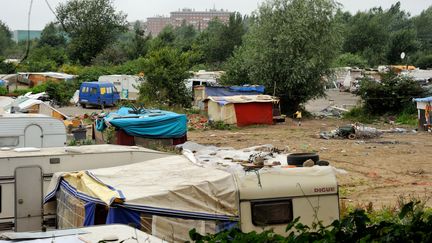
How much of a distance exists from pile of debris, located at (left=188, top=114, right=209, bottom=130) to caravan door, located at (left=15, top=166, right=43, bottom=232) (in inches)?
929

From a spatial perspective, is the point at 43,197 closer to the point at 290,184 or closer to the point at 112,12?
the point at 290,184

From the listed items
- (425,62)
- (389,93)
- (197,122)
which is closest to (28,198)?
(197,122)

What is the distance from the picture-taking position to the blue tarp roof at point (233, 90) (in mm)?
38250

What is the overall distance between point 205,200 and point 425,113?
26558 mm

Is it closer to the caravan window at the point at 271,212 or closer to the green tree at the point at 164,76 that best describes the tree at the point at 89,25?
the green tree at the point at 164,76

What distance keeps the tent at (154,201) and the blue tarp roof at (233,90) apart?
1132 inches

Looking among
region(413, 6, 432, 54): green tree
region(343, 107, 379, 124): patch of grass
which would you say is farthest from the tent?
region(413, 6, 432, 54): green tree

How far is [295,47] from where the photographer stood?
39.3 meters

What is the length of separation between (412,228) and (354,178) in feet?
50.9

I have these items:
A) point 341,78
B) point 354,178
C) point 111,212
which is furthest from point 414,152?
point 341,78

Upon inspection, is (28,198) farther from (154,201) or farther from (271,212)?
(271,212)

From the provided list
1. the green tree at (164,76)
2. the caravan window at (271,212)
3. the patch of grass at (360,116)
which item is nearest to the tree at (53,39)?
the green tree at (164,76)

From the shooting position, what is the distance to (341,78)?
218 ft

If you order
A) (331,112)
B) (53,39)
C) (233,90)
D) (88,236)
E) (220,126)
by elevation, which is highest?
(53,39)
